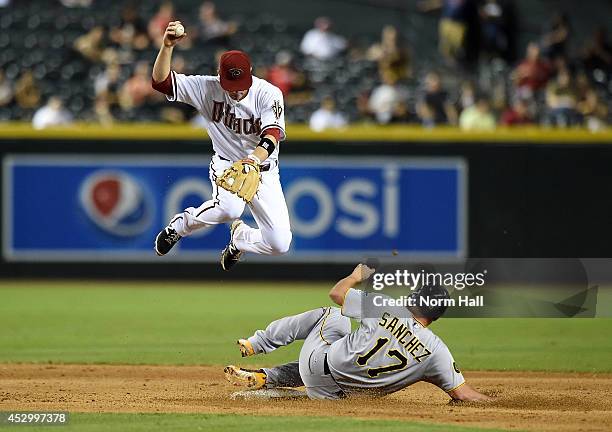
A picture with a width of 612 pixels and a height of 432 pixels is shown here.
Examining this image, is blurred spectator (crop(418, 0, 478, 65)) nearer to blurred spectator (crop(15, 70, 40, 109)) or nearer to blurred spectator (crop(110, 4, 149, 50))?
blurred spectator (crop(110, 4, 149, 50))

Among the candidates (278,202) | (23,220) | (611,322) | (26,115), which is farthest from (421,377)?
(26,115)

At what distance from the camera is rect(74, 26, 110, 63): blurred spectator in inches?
727

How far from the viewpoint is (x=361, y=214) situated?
16219mm

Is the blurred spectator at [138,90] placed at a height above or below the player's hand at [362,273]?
above

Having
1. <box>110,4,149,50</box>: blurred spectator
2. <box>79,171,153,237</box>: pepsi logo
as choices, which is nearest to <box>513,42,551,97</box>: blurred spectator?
<box>110,4,149,50</box>: blurred spectator

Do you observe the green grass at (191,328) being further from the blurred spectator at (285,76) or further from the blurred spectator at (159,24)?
the blurred spectator at (159,24)

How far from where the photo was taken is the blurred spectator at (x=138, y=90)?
17.8 m

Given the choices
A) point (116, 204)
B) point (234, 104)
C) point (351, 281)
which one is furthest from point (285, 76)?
point (351, 281)

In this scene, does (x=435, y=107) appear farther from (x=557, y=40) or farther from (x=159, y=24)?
(x=159, y=24)

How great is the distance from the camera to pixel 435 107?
1736 cm

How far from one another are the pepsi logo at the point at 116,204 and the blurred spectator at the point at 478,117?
4.43 metres

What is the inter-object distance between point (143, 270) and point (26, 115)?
3124 mm

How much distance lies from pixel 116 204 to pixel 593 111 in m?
6.67

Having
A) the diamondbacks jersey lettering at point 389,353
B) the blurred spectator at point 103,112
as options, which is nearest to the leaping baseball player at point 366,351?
the diamondbacks jersey lettering at point 389,353
